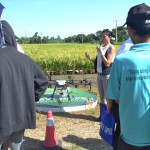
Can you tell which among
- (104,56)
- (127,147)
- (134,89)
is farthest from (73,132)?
(134,89)

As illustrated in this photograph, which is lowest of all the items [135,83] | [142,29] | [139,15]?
[135,83]

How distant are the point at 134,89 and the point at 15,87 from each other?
46.4 inches

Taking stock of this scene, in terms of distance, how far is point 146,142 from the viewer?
98.4 inches

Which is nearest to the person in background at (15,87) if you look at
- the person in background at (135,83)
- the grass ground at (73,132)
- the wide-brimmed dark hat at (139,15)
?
the person in background at (135,83)

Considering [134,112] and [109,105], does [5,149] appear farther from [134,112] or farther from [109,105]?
[134,112]

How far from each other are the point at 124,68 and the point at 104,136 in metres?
1.68

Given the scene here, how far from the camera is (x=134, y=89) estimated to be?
2436 millimetres

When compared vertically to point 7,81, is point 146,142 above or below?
below

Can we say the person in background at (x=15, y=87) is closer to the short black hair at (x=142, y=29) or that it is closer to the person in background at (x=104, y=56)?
the short black hair at (x=142, y=29)

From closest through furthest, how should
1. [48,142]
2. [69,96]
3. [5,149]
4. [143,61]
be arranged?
[143,61]
[5,149]
[48,142]
[69,96]

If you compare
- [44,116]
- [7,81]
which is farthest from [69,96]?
[7,81]

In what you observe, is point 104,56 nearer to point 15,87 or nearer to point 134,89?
point 15,87

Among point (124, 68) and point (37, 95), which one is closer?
point (124, 68)

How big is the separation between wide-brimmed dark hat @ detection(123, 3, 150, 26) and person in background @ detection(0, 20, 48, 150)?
3.74ft
